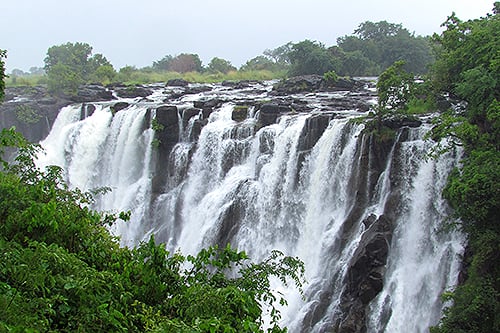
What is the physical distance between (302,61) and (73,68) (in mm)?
21381

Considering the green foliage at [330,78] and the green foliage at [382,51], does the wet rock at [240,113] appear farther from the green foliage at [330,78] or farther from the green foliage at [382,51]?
the green foliage at [382,51]

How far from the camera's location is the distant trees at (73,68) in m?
33.4

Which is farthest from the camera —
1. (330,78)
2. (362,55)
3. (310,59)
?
(362,55)

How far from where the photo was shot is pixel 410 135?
14.5m

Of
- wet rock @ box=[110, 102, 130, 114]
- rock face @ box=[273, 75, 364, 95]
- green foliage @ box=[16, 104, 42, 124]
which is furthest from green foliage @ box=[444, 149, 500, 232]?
green foliage @ box=[16, 104, 42, 124]

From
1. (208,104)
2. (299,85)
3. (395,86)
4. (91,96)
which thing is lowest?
(208,104)

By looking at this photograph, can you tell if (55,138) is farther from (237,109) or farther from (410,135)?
(410,135)

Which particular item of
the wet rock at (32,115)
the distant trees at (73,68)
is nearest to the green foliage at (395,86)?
the wet rock at (32,115)

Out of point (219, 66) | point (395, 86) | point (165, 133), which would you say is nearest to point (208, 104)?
point (165, 133)

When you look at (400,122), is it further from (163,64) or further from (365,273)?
(163,64)

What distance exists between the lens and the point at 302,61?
38.1 m

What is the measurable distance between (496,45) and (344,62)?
25.7 meters

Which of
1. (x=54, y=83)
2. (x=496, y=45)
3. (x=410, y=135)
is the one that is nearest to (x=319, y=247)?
(x=410, y=135)

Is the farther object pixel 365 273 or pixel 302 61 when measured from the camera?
pixel 302 61
